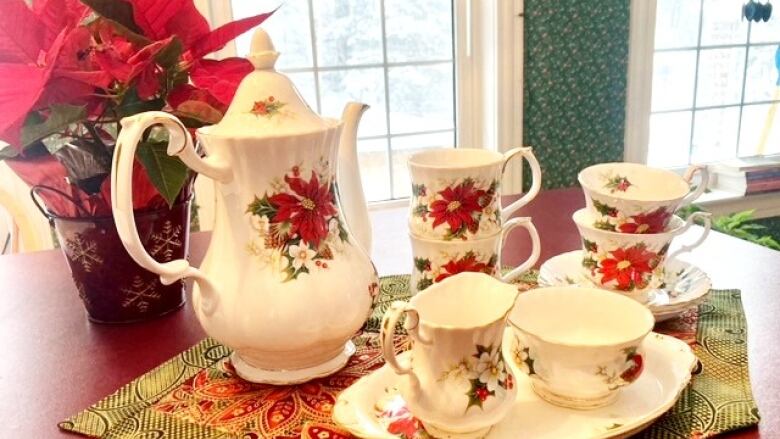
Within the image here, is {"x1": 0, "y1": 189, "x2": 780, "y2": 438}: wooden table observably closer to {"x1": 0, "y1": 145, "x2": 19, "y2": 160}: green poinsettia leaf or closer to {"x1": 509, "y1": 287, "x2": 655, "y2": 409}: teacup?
{"x1": 509, "y1": 287, "x2": 655, "y2": 409}: teacup

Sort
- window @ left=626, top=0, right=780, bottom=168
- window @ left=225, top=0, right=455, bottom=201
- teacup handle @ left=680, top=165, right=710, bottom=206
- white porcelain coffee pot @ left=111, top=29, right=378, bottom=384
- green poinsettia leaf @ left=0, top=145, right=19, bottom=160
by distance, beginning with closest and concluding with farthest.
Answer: white porcelain coffee pot @ left=111, top=29, right=378, bottom=384, green poinsettia leaf @ left=0, top=145, right=19, bottom=160, teacup handle @ left=680, top=165, right=710, bottom=206, window @ left=225, top=0, right=455, bottom=201, window @ left=626, top=0, right=780, bottom=168

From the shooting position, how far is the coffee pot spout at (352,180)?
77 centimetres

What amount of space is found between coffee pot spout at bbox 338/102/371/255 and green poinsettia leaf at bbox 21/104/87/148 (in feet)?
0.93

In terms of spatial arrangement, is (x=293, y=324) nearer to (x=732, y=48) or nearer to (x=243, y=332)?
(x=243, y=332)

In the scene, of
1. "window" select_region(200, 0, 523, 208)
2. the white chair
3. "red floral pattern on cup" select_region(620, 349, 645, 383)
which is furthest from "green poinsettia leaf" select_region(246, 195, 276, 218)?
"window" select_region(200, 0, 523, 208)

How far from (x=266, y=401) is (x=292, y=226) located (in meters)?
0.17

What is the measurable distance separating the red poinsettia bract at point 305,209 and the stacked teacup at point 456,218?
0.16 metres

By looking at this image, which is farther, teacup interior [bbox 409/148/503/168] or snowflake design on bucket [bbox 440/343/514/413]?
teacup interior [bbox 409/148/503/168]

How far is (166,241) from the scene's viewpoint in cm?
82

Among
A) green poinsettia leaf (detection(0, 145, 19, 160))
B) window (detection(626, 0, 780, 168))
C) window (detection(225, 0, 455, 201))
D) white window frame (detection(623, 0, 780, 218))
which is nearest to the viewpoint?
green poinsettia leaf (detection(0, 145, 19, 160))

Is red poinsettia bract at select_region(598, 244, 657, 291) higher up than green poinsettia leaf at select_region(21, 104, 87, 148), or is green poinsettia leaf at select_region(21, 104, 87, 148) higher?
green poinsettia leaf at select_region(21, 104, 87, 148)

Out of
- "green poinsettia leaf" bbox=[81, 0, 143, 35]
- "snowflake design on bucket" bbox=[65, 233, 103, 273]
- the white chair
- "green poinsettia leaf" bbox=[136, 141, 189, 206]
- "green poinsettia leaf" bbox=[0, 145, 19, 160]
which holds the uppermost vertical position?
"green poinsettia leaf" bbox=[81, 0, 143, 35]

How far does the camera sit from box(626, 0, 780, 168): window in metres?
2.28

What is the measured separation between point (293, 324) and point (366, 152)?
1499 mm
